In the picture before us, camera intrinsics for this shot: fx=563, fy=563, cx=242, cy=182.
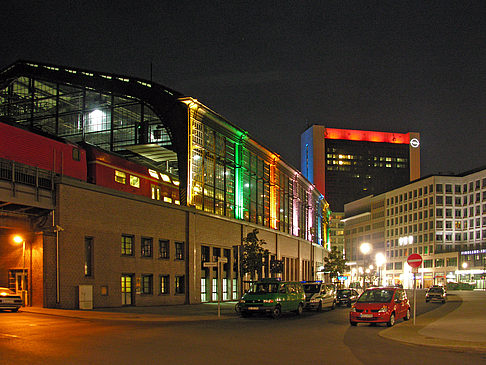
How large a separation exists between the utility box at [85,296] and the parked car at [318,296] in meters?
12.7

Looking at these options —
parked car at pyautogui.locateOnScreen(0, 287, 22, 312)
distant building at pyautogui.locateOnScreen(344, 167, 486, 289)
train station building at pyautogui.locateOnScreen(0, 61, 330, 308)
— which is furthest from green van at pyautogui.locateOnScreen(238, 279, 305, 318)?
distant building at pyautogui.locateOnScreen(344, 167, 486, 289)

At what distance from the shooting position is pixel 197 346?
15.6m

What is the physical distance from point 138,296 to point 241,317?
887cm

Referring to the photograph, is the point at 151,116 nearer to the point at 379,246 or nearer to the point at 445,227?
the point at 445,227

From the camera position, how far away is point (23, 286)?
2912cm

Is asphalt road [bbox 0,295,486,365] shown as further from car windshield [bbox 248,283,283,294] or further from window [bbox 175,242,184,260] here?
window [bbox 175,242,184,260]

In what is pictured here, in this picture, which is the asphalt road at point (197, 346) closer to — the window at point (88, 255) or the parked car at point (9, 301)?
the parked car at point (9, 301)

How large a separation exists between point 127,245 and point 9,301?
1033 centimetres

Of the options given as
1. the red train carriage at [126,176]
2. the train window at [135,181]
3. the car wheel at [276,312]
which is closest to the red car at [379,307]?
the car wheel at [276,312]

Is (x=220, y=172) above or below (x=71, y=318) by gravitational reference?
above

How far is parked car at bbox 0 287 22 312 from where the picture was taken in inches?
982

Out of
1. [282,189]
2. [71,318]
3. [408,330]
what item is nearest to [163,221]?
[71,318]

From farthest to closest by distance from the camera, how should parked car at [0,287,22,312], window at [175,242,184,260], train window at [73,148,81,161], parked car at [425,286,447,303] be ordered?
parked car at [425,286,447,303] < window at [175,242,184,260] < train window at [73,148,81,161] < parked car at [0,287,22,312]

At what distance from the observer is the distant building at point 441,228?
386 feet
